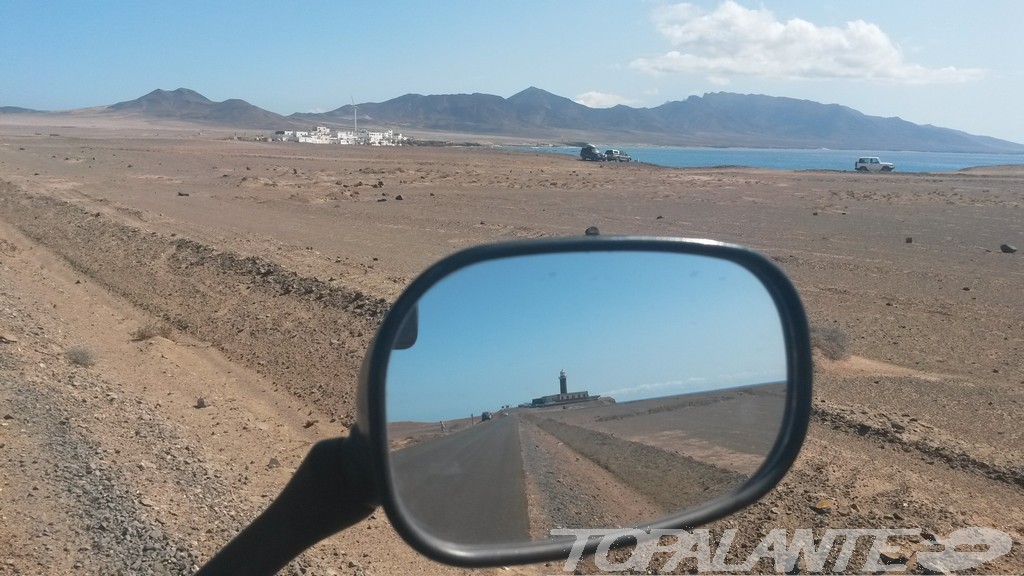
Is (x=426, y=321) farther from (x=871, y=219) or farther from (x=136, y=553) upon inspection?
(x=871, y=219)

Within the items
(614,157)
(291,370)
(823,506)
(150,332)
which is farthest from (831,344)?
(614,157)

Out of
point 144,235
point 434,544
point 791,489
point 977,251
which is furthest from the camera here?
point 977,251

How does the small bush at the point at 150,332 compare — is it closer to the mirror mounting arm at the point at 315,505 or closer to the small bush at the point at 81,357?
the small bush at the point at 81,357

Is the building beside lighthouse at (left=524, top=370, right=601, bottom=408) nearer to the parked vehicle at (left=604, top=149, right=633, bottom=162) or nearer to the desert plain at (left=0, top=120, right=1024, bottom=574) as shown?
the desert plain at (left=0, top=120, right=1024, bottom=574)

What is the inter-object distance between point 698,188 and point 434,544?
38.4 m

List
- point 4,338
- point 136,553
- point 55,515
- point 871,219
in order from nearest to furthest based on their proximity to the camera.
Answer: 1. point 136,553
2. point 55,515
3. point 4,338
4. point 871,219

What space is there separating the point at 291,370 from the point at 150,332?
186 cm

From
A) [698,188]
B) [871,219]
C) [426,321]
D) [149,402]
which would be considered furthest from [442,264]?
[698,188]

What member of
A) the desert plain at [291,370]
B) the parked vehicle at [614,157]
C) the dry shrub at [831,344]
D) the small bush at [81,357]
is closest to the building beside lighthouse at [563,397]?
the desert plain at [291,370]

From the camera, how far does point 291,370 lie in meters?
8.07

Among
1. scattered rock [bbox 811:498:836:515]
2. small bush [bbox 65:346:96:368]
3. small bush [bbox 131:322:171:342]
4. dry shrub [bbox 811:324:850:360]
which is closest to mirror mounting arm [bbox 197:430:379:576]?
scattered rock [bbox 811:498:836:515]

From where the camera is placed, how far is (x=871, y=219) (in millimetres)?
26734

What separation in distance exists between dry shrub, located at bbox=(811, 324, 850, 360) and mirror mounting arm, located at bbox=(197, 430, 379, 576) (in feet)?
26.3

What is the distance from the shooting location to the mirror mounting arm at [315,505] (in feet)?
6.56
